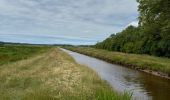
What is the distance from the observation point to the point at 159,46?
2350 inches

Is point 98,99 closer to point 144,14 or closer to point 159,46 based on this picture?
point 144,14

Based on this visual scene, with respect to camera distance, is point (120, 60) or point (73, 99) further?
point (120, 60)

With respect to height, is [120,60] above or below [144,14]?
below

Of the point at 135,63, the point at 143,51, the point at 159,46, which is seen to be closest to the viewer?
the point at 135,63

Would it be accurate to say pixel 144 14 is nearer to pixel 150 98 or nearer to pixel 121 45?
pixel 150 98

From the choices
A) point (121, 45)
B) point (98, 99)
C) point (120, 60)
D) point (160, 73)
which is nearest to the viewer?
point (98, 99)

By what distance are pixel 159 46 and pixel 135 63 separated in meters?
16.0

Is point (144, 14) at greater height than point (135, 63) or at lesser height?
greater

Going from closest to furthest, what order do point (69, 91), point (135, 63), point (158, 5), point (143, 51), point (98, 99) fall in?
point (98, 99) < point (69, 91) < point (158, 5) < point (135, 63) < point (143, 51)

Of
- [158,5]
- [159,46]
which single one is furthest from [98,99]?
[159,46]

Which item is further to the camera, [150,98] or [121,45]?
[121,45]

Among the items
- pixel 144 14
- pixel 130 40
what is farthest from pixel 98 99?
pixel 130 40

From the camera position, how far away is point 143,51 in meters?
72.6

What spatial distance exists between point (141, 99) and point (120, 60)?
36.8 m
